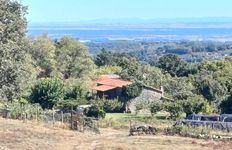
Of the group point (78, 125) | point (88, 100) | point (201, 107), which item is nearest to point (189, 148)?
point (78, 125)

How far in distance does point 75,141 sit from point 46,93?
33.5 meters

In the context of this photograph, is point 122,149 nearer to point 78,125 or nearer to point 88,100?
point 78,125

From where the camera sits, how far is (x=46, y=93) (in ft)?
215

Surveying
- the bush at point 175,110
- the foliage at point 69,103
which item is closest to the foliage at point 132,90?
the foliage at point 69,103

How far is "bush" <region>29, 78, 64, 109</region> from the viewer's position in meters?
65.2

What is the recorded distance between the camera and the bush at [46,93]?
65.2 m

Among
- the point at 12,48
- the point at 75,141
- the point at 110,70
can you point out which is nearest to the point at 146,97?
the point at 110,70

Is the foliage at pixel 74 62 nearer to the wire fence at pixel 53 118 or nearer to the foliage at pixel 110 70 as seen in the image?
the foliage at pixel 110 70

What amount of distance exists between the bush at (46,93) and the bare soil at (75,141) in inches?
1136

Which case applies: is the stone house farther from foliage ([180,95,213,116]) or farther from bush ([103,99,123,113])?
foliage ([180,95,213,116])

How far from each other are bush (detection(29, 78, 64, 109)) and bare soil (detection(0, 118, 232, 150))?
28852 mm

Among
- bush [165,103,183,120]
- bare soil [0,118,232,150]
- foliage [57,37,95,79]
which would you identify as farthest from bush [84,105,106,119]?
foliage [57,37,95,79]

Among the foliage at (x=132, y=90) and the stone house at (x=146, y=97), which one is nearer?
the stone house at (x=146, y=97)

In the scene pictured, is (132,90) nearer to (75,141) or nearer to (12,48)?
(12,48)
